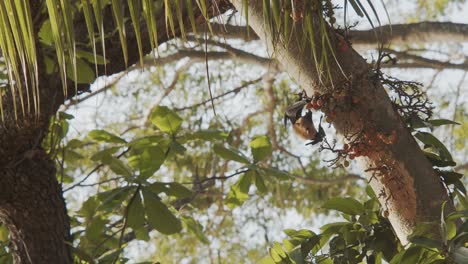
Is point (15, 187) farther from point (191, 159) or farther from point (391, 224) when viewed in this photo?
point (191, 159)

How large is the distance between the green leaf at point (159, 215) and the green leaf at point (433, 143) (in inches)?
23.6

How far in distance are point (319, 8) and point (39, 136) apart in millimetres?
894

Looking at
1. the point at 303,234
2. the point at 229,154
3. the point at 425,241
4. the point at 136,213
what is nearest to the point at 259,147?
the point at 229,154

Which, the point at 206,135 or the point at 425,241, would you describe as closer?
the point at 425,241

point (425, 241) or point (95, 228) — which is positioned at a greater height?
point (425, 241)

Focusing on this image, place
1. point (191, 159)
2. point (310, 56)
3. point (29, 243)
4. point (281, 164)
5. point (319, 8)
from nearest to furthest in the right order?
point (319, 8)
point (310, 56)
point (29, 243)
point (191, 159)
point (281, 164)

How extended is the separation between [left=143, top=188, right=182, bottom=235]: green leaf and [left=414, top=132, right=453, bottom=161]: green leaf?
1.97 feet

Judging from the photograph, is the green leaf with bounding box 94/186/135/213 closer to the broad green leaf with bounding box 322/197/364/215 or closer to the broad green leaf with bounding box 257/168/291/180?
the broad green leaf with bounding box 257/168/291/180

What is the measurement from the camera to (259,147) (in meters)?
1.82

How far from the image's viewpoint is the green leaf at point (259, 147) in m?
1.82

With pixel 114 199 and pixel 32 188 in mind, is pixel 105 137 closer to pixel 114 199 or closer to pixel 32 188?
pixel 114 199

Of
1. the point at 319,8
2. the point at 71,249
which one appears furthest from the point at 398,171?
the point at 71,249

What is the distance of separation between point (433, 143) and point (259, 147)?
0.62m

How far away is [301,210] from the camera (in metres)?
4.46
